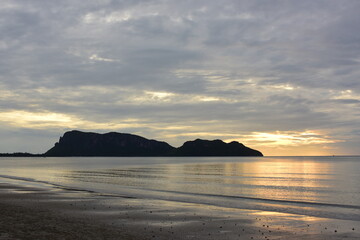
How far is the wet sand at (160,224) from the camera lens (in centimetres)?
1969

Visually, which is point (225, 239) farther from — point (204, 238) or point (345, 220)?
point (345, 220)

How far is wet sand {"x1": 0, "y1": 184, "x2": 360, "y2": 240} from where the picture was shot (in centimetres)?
1969

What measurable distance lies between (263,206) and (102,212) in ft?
56.7

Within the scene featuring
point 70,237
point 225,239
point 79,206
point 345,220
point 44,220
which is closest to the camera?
point 70,237

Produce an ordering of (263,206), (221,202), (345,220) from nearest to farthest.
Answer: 1. (345,220)
2. (263,206)
3. (221,202)

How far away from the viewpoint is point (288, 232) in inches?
855

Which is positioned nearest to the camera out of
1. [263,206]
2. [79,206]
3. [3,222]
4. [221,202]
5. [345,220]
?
[3,222]

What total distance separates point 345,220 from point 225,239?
1348 cm

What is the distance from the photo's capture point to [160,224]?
77.7 ft

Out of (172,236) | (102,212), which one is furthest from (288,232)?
(102,212)

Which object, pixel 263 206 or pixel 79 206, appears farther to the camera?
pixel 263 206

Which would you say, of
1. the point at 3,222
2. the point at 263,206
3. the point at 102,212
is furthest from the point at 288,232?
the point at 3,222

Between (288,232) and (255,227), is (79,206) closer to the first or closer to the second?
(255,227)

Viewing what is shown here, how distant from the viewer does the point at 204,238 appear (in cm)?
1984
